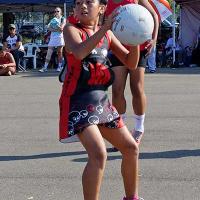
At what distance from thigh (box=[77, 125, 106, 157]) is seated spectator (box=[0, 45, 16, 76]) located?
14651 millimetres

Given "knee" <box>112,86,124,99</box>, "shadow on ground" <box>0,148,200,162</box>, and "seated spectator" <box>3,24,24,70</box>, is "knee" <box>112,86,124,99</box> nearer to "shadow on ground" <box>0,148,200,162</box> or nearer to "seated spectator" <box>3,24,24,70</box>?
"shadow on ground" <box>0,148,200,162</box>

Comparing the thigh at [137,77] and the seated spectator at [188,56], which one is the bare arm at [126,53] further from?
the seated spectator at [188,56]

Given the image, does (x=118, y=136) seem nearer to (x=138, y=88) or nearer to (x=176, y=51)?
(x=138, y=88)

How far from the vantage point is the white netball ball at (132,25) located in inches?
174

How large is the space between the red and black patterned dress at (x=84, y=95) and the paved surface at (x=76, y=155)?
1.16 meters

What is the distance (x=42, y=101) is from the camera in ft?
40.4

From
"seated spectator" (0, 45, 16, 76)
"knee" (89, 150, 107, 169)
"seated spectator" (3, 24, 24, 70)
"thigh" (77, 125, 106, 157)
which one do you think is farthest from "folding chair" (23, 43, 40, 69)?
"knee" (89, 150, 107, 169)

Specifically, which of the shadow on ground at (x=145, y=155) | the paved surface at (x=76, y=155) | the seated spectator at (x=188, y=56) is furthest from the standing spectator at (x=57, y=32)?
the shadow on ground at (x=145, y=155)

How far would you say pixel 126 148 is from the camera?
187 inches

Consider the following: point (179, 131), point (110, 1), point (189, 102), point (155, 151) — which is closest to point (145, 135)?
→ point (179, 131)

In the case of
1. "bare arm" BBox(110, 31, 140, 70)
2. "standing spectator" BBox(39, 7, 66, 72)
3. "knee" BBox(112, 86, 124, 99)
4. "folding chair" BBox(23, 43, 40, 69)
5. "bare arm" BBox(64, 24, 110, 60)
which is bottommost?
"folding chair" BBox(23, 43, 40, 69)

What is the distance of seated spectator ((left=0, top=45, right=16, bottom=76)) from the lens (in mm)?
18938

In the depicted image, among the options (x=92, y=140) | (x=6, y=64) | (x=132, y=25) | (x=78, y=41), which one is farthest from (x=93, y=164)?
(x=6, y=64)

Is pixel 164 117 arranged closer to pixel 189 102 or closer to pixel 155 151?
pixel 189 102
